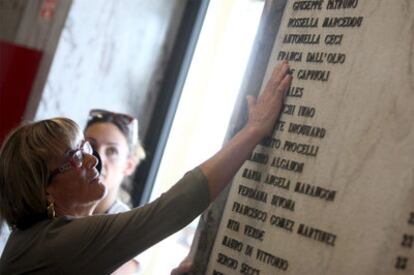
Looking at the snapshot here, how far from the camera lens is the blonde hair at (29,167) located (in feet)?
4.65

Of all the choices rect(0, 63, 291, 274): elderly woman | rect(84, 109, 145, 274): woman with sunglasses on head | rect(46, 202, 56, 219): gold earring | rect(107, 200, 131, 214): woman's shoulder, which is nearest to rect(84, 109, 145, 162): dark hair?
rect(84, 109, 145, 274): woman with sunglasses on head

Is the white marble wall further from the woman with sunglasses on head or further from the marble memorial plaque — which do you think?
the marble memorial plaque

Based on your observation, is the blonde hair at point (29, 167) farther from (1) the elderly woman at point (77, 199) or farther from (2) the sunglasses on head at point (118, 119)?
(2) the sunglasses on head at point (118, 119)

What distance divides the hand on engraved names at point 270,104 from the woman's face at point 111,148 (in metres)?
0.92

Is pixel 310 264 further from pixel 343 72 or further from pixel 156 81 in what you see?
pixel 156 81

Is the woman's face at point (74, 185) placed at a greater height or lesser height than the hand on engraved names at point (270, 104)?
lesser

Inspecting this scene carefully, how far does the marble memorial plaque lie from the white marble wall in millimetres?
1239

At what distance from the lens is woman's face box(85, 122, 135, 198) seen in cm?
213

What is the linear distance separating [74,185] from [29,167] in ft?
0.38

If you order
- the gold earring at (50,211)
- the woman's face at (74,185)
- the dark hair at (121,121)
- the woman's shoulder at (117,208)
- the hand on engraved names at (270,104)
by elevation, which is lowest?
the woman's shoulder at (117,208)

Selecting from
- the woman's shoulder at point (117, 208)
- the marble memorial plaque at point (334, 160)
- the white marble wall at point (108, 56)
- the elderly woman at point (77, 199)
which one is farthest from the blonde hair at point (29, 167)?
the white marble wall at point (108, 56)

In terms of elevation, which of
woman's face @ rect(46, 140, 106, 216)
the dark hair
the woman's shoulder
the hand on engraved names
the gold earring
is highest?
the hand on engraved names

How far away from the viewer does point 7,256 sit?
4.52 ft

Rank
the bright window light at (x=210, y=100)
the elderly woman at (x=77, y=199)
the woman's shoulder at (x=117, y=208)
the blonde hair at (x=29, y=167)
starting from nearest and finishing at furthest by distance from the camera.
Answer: the elderly woman at (x=77, y=199)
the blonde hair at (x=29, y=167)
the woman's shoulder at (x=117, y=208)
the bright window light at (x=210, y=100)
